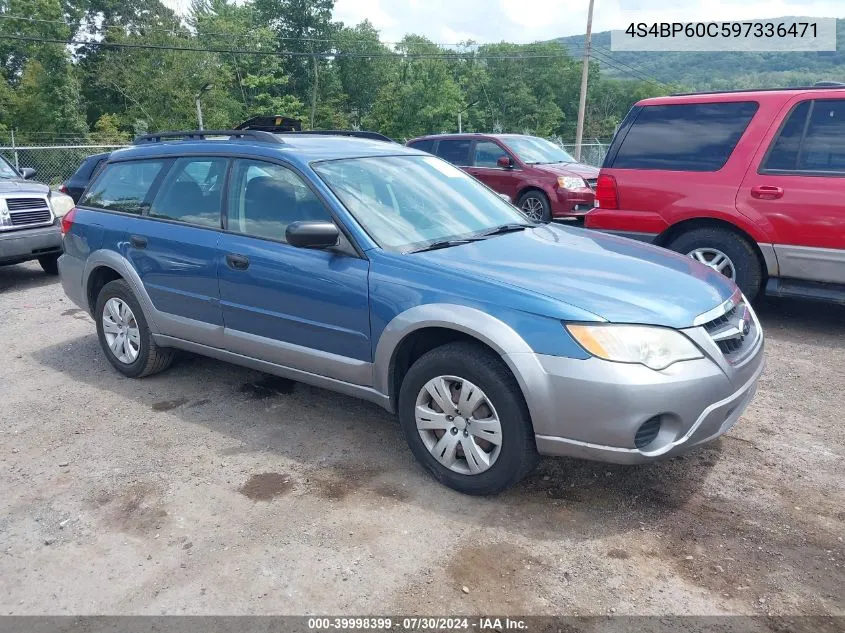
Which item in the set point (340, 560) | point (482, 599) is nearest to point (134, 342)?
point (340, 560)

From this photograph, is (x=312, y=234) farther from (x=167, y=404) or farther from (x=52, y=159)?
(x=52, y=159)

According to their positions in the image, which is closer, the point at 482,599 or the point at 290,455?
the point at 482,599

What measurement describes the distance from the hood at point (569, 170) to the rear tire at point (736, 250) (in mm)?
5407

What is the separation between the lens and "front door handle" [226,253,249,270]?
4.03m

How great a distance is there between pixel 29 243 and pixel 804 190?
814 centimetres

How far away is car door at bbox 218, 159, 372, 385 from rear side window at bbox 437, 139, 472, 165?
843 cm

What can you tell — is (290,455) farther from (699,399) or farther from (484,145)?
(484,145)

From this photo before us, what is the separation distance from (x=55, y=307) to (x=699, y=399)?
6.79 m

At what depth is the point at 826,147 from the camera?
18.1 ft

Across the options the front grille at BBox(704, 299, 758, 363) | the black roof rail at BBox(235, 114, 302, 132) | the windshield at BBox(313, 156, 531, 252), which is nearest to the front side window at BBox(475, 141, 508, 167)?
the black roof rail at BBox(235, 114, 302, 132)

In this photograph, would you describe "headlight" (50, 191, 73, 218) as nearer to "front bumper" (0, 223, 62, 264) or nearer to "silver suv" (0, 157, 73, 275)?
"silver suv" (0, 157, 73, 275)

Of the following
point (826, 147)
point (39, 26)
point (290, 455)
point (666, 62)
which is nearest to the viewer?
point (290, 455)

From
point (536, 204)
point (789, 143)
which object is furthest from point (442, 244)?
point (536, 204)

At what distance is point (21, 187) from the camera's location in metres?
8.33
